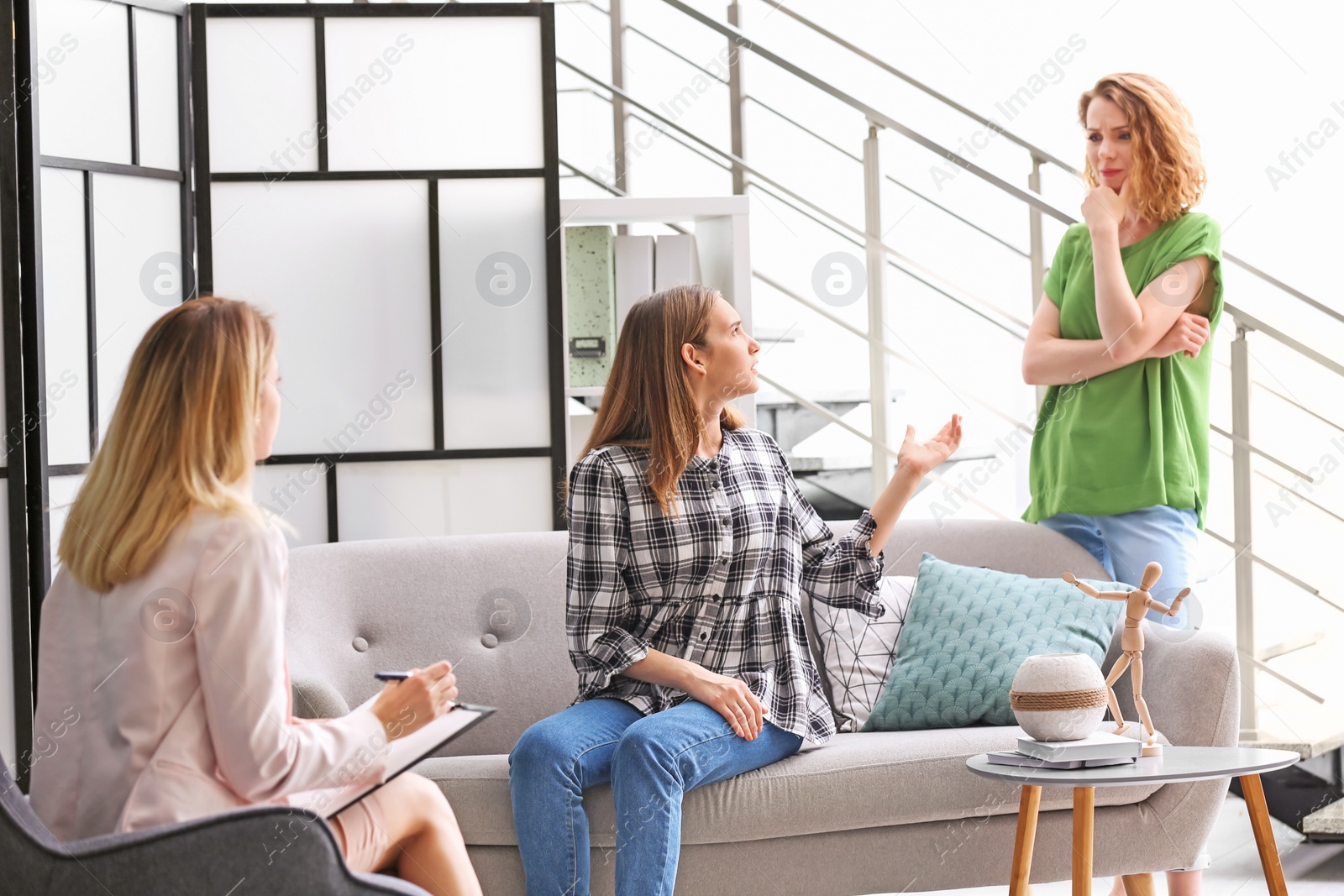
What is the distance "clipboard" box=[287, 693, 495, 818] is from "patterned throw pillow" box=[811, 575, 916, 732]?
111 cm

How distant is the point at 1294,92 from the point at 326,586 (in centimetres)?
264

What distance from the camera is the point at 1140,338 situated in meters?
2.26

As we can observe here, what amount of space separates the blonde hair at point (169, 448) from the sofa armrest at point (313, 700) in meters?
0.83

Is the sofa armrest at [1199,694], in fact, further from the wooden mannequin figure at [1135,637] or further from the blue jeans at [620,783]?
the blue jeans at [620,783]

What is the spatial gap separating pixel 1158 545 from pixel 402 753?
1602 millimetres

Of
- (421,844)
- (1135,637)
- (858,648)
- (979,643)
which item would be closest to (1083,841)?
(1135,637)

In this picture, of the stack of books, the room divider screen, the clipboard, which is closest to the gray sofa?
the stack of books

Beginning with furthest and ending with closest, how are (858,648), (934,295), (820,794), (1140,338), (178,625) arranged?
(934,295) < (858,648) < (1140,338) < (820,794) < (178,625)

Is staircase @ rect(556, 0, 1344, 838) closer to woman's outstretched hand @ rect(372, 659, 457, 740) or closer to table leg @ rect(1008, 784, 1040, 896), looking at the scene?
table leg @ rect(1008, 784, 1040, 896)

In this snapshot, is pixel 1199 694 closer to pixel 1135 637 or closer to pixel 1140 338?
pixel 1135 637

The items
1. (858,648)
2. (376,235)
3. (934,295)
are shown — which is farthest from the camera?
(934,295)

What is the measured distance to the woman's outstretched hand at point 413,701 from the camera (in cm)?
125

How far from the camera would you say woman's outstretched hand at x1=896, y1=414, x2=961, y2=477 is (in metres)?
2.00

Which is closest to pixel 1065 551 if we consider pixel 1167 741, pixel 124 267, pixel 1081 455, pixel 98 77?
pixel 1081 455
